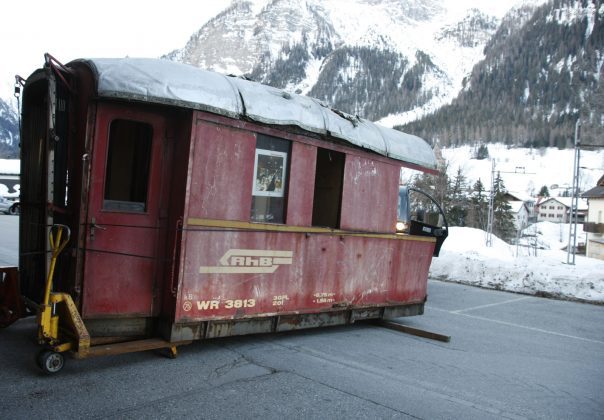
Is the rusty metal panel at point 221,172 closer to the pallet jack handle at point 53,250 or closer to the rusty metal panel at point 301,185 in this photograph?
the rusty metal panel at point 301,185

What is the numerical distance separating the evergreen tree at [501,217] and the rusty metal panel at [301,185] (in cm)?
5246

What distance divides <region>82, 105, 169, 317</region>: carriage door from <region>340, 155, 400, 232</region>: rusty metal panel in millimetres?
2721

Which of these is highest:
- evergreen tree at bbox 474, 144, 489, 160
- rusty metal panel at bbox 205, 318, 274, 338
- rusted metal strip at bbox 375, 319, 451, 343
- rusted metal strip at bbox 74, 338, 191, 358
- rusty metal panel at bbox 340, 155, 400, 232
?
evergreen tree at bbox 474, 144, 489, 160

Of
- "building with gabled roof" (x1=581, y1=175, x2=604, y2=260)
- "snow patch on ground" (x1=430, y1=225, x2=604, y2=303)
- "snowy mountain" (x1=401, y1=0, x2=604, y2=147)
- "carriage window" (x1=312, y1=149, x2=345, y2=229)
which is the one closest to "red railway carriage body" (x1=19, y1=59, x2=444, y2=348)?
"carriage window" (x1=312, y1=149, x2=345, y2=229)

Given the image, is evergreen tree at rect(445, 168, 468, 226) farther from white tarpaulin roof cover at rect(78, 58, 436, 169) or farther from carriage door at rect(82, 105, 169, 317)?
carriage door at rect(82, 105, 169, 317)

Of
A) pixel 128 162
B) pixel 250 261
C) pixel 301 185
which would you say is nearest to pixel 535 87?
pixel 301 185

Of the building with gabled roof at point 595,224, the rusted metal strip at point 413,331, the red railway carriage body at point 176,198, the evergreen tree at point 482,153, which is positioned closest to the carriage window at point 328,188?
the red railway carriage body at point 176,198

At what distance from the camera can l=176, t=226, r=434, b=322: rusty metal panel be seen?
573 cm

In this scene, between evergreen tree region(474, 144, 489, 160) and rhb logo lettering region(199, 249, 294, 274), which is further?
evergreen tree region(474, 144, 489, 160)

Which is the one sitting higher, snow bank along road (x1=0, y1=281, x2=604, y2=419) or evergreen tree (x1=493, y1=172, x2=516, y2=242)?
evergreen tree (x1=493, y1=172, x2=516, y2=242)

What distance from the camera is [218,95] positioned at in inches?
224

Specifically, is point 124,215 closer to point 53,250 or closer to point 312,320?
point 53,250

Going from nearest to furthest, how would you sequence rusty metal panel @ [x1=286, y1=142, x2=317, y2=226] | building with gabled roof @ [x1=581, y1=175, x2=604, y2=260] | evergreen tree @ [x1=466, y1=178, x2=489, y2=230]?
rusty metal panel @ [x1=286, y1=142, x2=317, y2=226], building with gabled roof @ [x1=581, y1=175, x2=604, y2=260], evergreen tree @ [x1=466, y1=178, x2=489, y2=230]

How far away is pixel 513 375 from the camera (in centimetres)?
617
